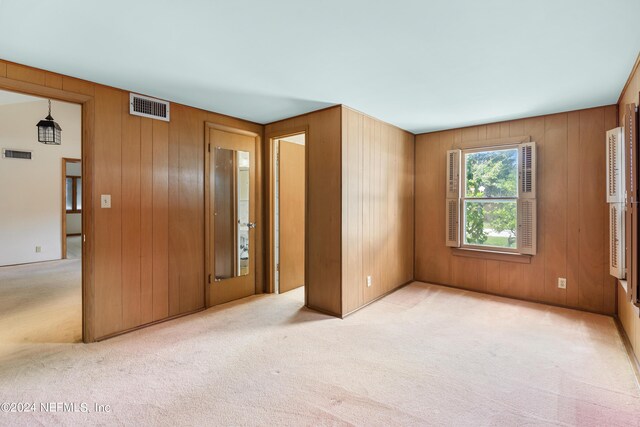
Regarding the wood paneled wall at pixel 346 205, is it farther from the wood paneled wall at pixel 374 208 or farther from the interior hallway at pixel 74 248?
the interior hallway at pixel 74 248

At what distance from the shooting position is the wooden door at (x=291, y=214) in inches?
171

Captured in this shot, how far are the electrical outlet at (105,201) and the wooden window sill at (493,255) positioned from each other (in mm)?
4253

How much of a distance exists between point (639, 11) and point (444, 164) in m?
2.89

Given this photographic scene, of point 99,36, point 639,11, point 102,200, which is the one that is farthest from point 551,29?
point 102,200

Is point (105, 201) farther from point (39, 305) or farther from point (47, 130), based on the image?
point (47, 130)

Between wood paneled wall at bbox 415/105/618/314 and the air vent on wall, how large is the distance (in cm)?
771

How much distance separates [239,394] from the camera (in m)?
2.06

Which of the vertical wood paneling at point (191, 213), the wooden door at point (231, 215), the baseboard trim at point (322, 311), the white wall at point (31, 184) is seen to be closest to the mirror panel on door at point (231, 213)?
the wooden door at point (231, 215)

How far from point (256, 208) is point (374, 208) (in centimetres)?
157

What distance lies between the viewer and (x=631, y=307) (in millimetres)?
2623

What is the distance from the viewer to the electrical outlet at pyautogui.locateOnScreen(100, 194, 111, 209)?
2.80m

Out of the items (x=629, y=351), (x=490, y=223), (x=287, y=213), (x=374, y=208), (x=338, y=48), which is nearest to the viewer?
(x=338, y=48)

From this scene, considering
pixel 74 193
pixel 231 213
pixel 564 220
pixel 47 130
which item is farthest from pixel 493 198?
pixel 74 193

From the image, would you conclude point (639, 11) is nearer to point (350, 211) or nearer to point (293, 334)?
point (350, 211)
